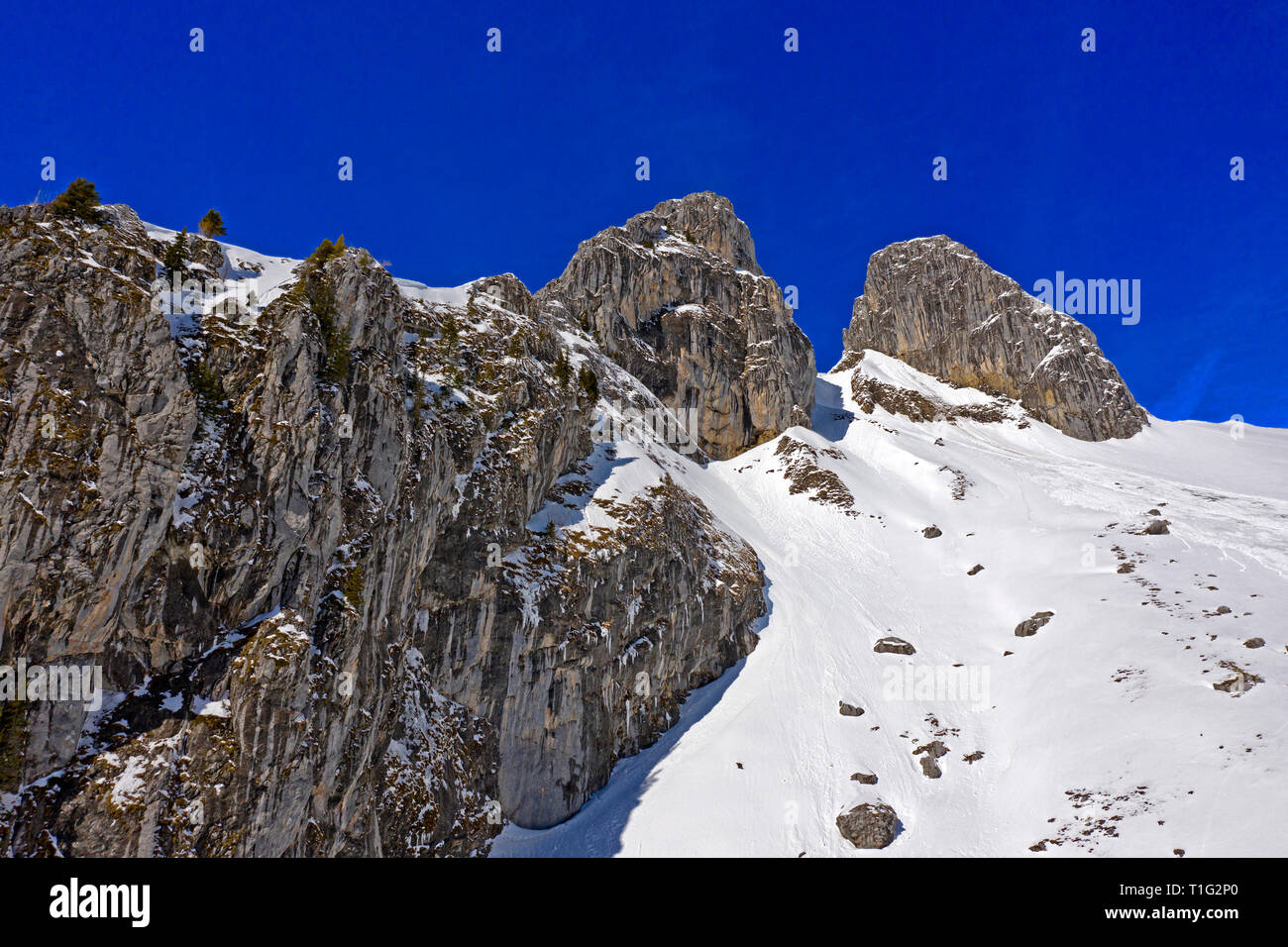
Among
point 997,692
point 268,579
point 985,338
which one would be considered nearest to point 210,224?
point 268,579

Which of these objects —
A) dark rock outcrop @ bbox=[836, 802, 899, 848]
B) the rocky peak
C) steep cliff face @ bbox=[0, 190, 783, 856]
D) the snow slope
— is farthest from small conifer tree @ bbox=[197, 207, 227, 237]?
Result: the rocky peak

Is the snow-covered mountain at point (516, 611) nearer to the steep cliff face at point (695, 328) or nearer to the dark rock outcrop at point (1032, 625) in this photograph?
the dark rock outcrop at point (1032, 625)

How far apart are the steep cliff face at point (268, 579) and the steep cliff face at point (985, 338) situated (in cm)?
10969

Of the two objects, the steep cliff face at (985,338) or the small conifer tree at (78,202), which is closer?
the small conifer tree at (78,202)

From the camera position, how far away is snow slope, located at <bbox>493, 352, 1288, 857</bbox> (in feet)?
112

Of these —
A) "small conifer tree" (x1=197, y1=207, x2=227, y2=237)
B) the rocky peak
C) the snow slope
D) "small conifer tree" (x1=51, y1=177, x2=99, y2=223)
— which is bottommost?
the snow slope

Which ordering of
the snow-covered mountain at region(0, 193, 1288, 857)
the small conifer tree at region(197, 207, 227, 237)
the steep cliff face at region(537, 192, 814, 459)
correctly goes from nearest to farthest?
the snow-covered mountain at region(0, 193, 1288, 857)
the small conifer tree at region(197, 207, 227, 237)
the steep cliff face at region(537, 192, 814, 459)

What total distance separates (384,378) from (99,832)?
2089 centimetres

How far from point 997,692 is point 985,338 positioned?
103 meters

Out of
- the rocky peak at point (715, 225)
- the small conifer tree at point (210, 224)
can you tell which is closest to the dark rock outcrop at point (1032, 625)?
the small conifer tree at point (210, 224)

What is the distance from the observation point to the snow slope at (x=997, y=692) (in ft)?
112

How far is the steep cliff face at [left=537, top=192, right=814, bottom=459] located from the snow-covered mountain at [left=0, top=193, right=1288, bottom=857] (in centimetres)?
1829

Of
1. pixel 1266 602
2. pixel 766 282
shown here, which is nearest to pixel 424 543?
pixel 1266 602

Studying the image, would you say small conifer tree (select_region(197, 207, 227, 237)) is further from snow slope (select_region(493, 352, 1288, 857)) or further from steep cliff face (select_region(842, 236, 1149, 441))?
steep cliff face (select_region(842, 236, 1149, 441))
